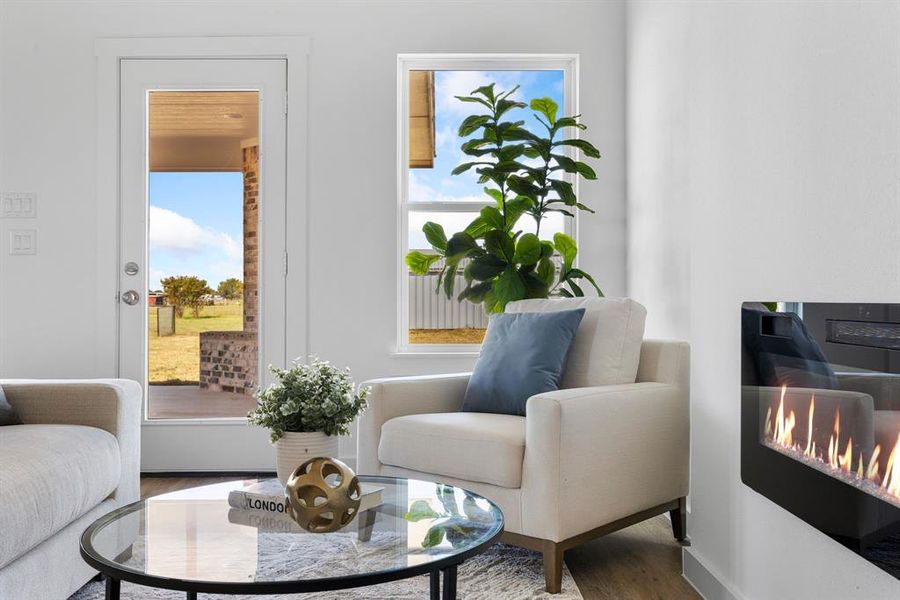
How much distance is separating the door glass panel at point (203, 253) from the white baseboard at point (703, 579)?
7.55 ft

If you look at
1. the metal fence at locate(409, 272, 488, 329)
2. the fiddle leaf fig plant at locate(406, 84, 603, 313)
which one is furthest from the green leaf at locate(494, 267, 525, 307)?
the metal fence at locate(409, 272, 488, 329)

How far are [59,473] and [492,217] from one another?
2052 mm

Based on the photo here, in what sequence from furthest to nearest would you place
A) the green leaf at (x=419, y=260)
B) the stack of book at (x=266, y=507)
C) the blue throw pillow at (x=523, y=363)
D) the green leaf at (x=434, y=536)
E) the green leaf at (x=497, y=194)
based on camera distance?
the green leaf at (x=419, y=260) < the green leaf at (x=497, y=194) < the blue throw pillow at (x=523, y=363) < the stack of book at (x=266, y=507) < the green leaf at (x=434, y=536)

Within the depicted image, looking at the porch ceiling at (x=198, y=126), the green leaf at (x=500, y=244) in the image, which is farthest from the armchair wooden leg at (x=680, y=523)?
the porch ceiling at (x=198, y=126)

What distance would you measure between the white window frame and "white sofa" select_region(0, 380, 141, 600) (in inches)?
62.9

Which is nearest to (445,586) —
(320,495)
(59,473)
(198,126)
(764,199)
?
(320,495)

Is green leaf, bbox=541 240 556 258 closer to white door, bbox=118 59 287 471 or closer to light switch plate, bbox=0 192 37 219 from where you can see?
white door, bbox=118 59 287 471

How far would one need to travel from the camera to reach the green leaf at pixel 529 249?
336 centimetres

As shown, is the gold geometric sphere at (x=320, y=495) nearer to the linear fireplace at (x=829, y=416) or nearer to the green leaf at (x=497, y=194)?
the linear fireplace at (x=829, y=416)

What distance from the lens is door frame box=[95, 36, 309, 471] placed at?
3.90m

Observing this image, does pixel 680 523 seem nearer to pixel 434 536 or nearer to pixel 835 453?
pixel 835 453

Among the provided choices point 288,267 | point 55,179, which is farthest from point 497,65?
point 55,179

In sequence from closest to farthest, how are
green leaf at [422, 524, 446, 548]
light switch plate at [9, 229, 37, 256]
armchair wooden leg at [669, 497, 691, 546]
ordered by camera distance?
green leaf at [422, 524, 446, 548] → armchair wooden leg at [669, 497, 691, 546] → light switch plate at [9, 229, 37, 256]

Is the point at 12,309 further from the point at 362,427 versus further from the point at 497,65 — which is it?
the point at 497,65
